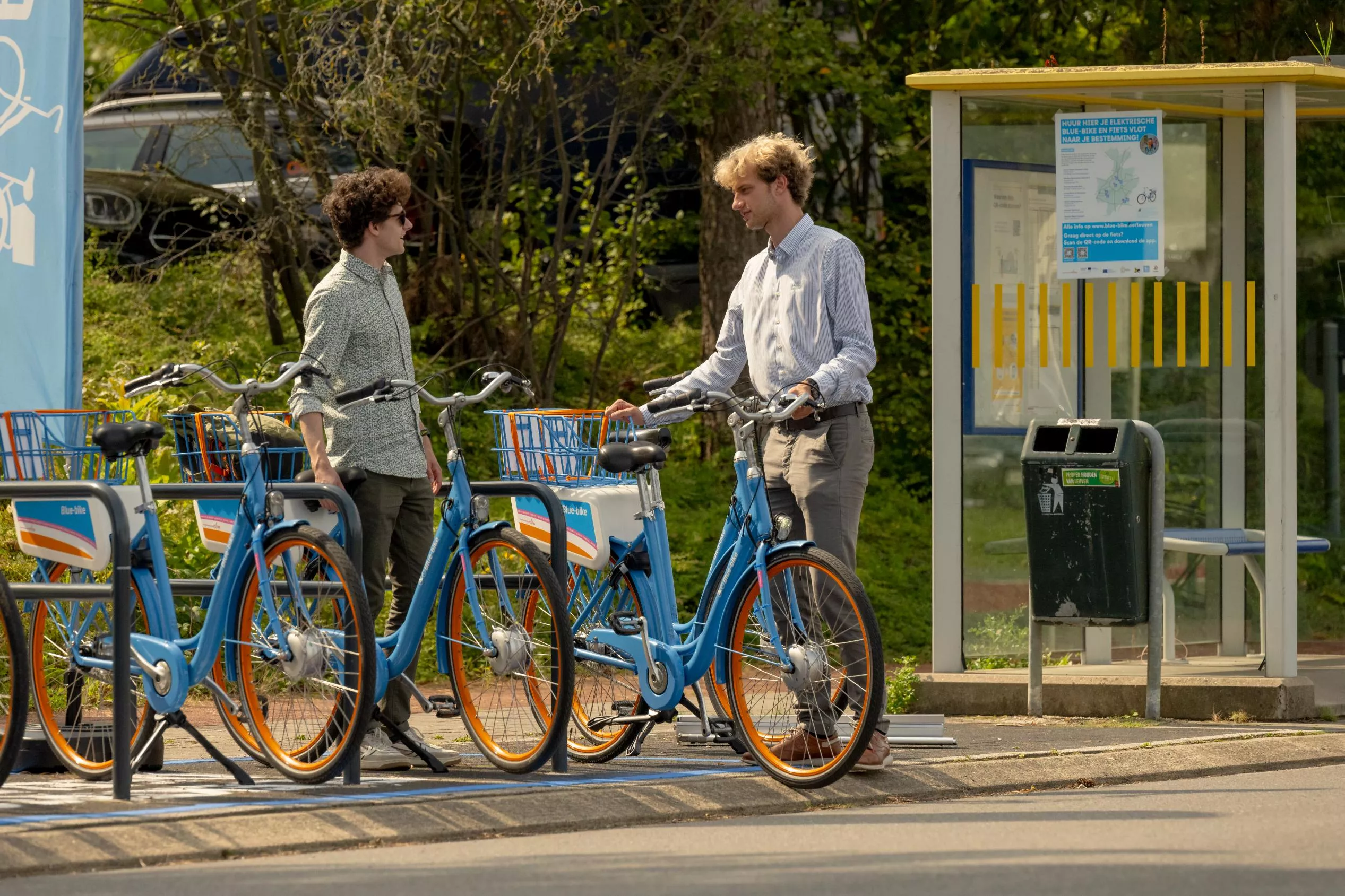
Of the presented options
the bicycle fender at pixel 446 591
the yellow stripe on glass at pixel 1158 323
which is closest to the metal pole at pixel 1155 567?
the yellow stripe on glass at pixel 1158 323

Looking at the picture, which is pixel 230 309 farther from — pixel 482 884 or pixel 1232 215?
pixel 482 884

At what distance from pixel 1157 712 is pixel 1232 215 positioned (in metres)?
2.57

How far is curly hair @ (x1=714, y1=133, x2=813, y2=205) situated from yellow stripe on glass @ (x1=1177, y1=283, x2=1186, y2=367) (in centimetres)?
306

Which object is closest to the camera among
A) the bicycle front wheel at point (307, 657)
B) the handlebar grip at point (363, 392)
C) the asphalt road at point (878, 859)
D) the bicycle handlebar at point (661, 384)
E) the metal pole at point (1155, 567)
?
the asphalt road at point (878, 859)

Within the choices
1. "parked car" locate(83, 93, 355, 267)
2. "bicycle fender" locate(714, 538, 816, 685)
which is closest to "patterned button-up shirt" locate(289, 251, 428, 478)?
"bicycle fender" locate(714, 538, 816, 685)

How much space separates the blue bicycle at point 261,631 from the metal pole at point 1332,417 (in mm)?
6322

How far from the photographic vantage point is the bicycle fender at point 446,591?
267 inches

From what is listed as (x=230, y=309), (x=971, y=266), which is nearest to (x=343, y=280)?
(x=971, y=266)

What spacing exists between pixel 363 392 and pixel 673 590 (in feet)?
3.90

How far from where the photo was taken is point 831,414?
22.4 ft

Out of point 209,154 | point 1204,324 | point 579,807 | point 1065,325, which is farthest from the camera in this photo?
point 209,154

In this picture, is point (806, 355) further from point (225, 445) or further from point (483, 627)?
point (225, 445)

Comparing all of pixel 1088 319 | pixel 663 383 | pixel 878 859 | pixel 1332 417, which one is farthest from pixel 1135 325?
pixel 878 859

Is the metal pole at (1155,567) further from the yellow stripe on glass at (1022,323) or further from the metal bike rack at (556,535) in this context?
the metal bike rack at (556,535)
